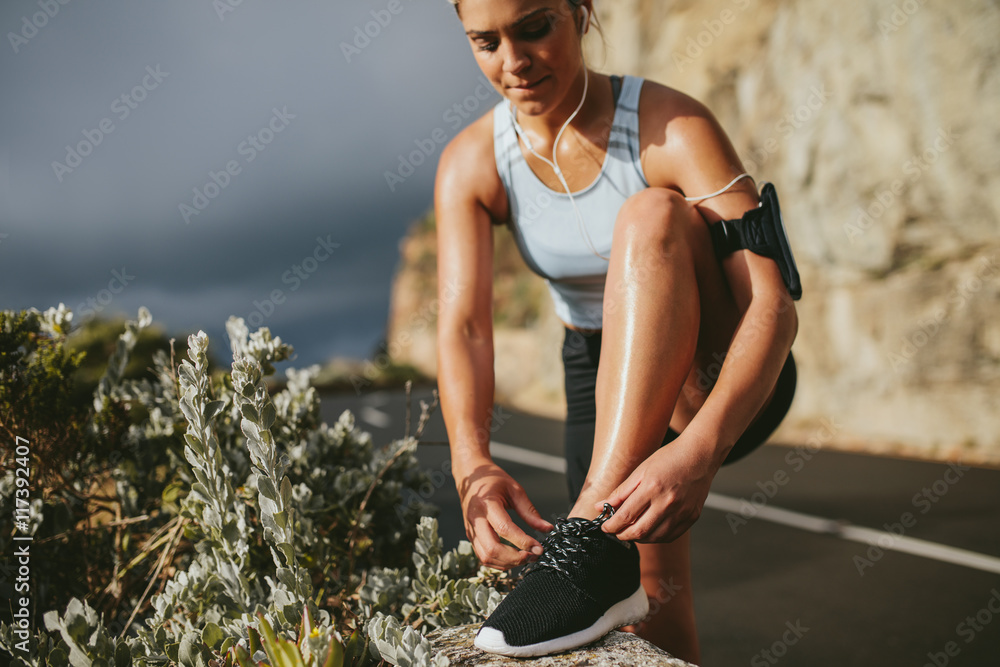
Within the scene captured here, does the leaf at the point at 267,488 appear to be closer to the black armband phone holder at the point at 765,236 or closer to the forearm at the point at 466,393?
the forearm at the point at 466,393

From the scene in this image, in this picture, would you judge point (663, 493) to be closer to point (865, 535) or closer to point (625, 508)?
point (625, 508)

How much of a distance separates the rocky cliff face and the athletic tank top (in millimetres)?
4640

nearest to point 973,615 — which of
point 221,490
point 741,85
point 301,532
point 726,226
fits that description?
point 726,226

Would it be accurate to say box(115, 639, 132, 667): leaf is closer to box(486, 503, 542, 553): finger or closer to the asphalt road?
box(486, 503, 542, 553): finger

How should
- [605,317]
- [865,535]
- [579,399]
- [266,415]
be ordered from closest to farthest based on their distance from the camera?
[266,415]
[605,317]
[579,399]
[865,535]

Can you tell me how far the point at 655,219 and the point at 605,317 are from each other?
22 cm

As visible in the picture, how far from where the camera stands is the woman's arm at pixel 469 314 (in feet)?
4.75

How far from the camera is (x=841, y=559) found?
3059 millimetres

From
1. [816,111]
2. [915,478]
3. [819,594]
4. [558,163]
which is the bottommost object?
[915,478]

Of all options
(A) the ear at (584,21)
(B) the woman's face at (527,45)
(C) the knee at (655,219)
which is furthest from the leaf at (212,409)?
(A) the ear at (584,21)

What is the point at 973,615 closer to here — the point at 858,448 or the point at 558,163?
the point at 558,163

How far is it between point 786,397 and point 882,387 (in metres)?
5.07

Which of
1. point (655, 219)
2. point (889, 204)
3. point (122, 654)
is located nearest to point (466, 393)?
point (655, 219)

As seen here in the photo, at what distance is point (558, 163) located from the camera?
1.78m
